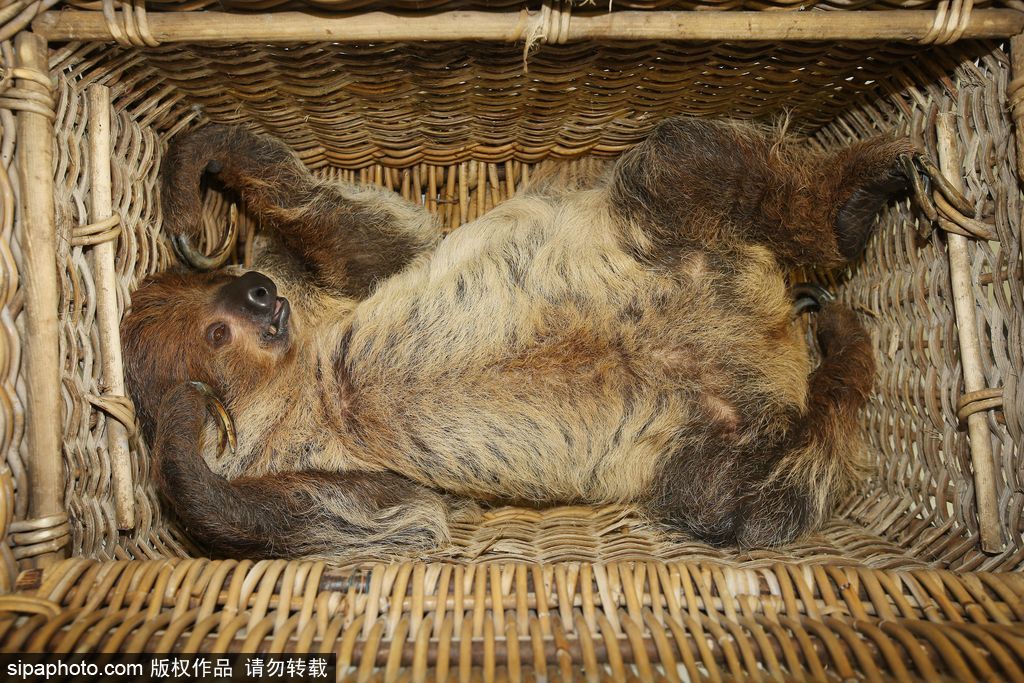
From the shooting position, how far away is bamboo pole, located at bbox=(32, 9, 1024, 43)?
69.9 inches

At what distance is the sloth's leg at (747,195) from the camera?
7.33 ft

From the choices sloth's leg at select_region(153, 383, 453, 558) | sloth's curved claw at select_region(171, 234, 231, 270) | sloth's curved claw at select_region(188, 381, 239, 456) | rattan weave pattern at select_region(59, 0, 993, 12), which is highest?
rattan weave pattern at select_region(59, 0, 993, 12)

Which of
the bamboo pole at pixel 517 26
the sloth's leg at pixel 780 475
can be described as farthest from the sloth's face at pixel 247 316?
the sloth's leg at pixel 780 475

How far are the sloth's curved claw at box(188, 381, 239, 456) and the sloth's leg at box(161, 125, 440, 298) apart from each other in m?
0.62

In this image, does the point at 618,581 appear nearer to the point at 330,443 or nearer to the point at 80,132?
the point at 330,443

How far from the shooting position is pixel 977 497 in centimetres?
201

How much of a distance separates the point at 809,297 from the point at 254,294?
90.7 inches

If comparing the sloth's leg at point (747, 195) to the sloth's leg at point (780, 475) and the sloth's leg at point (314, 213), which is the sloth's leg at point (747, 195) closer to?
the sloth's leg at point (780, 475)

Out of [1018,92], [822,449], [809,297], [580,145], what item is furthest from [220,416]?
[1018,92]

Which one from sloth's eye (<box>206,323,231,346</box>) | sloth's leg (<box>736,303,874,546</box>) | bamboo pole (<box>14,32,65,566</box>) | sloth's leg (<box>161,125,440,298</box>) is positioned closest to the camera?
bamboo pole (<box>14,32,65,566</box>)

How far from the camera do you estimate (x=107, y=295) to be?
205cm

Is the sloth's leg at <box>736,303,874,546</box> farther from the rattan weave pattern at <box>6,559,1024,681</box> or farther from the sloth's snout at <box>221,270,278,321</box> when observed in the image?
the sloth's snout at <box>221,270,278,321</box>

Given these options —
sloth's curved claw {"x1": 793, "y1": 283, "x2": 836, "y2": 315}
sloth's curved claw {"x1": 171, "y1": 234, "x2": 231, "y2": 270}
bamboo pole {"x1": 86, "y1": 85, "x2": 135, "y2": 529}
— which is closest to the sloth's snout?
sloth's curved claw {"x1": 171, "y1": 234, "x2": 231, "y2": 270}

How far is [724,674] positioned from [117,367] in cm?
195
